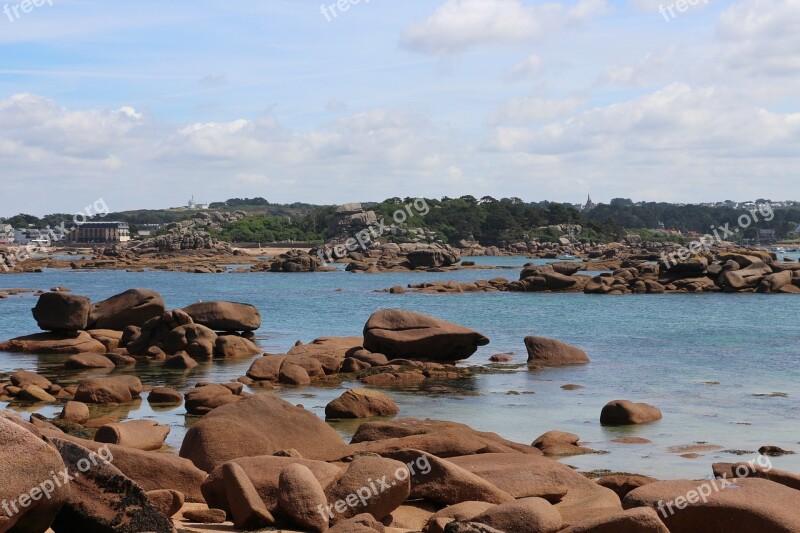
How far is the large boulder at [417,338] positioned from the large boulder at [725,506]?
65.1 ft

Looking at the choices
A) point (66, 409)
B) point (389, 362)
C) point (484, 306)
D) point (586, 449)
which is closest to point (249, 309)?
point (389, 362)

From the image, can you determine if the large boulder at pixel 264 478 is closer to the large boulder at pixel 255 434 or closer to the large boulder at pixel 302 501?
the large boulder at pixel 302 501

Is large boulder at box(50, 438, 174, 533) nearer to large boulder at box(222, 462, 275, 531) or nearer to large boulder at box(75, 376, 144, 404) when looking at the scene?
large boulder at box(222, 462, 275, 531)

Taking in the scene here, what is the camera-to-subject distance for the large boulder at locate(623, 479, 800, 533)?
1052 centimetres

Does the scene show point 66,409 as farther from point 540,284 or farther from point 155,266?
point 155,266

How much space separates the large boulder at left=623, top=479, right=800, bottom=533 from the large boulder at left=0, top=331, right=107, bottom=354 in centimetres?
→ 2789

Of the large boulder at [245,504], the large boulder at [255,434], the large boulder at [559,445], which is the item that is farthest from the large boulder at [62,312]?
the large boulder at [245,504]

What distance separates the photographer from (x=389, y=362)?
30.6 metres

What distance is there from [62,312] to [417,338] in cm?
1403

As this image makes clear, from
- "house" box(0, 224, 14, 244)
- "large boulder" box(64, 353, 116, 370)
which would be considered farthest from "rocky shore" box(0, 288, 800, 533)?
"house" box(0, 224, 14, 244)

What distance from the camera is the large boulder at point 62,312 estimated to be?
36281mm

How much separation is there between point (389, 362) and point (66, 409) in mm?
12031

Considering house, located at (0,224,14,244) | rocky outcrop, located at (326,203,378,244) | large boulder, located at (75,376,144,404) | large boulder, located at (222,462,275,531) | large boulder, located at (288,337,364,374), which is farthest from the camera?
house, located at (0,224,14,244)

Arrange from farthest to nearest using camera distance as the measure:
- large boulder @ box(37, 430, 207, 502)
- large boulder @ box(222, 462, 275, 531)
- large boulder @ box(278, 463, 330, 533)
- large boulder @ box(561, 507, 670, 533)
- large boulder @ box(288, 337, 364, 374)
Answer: large boulder @ box(288, 337, 364, 374)
large boulder @ box(37, 430, 207, 502)
large boulder @ box(222, 462, 275, 531)
large boulder @ box(278, 463, 330, 533)
large boulder @ box(561, 507, 670, 533)
